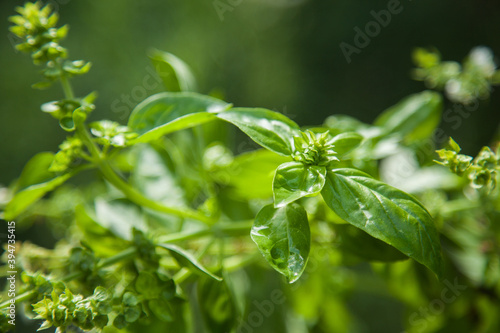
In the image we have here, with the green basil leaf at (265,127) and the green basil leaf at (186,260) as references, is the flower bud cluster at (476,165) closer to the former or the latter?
the green basil leaf at (265,127)

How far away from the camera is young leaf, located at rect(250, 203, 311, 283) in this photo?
0.36 meters

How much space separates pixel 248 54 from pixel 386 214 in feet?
3.42

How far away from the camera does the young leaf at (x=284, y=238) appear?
356 mm

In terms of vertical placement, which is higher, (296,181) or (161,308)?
(296,181)

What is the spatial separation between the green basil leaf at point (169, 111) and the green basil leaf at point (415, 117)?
11.0 inches

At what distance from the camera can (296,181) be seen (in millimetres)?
380

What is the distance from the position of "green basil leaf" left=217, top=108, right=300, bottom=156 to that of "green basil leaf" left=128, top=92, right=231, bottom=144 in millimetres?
27

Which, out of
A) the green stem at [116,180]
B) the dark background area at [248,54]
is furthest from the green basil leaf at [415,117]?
the dark background area at [248,54]

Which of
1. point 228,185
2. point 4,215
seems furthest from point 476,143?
point 4,215

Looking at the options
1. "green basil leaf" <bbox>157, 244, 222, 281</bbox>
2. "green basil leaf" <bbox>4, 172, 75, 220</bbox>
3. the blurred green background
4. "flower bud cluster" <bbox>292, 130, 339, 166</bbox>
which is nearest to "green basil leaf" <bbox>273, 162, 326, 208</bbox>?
"flower bud cluster" <bbox>292, 130, 339, 166</bbox>

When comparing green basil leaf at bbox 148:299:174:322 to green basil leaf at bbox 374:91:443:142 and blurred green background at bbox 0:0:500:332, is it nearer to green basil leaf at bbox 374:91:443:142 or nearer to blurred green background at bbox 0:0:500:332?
green basil leaf at bbox 374:91:443:142

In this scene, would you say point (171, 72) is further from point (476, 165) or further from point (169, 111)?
point (476, 165)

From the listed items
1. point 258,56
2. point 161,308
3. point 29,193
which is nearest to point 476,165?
point 161,308

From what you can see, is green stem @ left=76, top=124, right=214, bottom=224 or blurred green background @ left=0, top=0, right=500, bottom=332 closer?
green stem @ left=76, top=124, right=214, bottom=224
